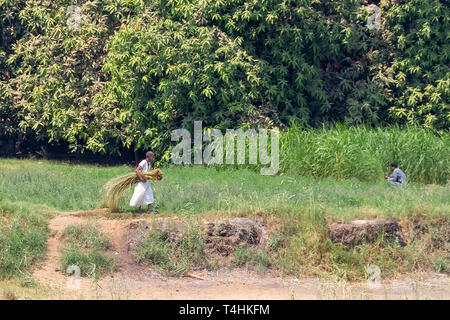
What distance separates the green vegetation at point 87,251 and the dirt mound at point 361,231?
10.00 ft

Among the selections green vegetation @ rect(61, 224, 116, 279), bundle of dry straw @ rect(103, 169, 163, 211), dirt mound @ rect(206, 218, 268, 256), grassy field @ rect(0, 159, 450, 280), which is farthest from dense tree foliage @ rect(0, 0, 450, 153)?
green vegetation @ rect(61, 224, 116, 279)

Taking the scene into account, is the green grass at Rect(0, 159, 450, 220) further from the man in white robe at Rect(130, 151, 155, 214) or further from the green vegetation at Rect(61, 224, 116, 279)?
the green vegetation at Rect(61, 224, 116, 279)

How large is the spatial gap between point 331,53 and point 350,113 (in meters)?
1.47

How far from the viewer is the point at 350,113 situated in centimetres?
1745

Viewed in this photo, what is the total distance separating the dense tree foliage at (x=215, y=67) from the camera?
16.6 metres

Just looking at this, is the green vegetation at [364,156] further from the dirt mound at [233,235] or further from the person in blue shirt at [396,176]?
the dirt mound at [233,235]

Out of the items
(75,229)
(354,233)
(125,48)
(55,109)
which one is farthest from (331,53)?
(75,229)

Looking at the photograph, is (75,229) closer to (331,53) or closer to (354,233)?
(354,233)

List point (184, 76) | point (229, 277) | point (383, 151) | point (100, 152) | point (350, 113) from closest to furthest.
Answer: point (229, 277) < point (383, 151) < point (184, 76) < point (350, 113) < point (100, 152)

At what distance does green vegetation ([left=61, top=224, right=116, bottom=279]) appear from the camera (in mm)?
11164

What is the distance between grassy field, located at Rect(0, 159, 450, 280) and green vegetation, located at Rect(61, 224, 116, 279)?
36cm

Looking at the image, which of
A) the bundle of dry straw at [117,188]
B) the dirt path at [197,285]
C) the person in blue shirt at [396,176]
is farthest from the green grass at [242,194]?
the dirt path at [197,285]

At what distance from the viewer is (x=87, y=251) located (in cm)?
1140

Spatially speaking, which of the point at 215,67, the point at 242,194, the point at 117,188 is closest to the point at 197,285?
the point at 117,188
